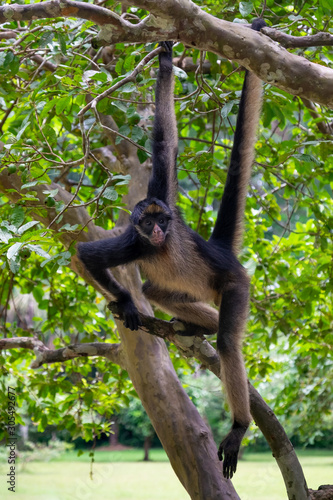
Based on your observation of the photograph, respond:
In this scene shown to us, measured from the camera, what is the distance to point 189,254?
314 cm

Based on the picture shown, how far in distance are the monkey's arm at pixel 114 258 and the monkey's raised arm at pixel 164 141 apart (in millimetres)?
284

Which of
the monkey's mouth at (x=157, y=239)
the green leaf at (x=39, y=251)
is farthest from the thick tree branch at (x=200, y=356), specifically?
the green leaf at (x=39, y=251)

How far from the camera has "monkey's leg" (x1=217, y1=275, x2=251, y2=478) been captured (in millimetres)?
2814

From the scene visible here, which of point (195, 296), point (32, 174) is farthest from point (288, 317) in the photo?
point (32, 174)

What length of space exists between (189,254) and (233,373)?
737 mm

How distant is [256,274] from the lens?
457cm

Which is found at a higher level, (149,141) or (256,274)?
(149,141)

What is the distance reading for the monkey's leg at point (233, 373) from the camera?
2814mm

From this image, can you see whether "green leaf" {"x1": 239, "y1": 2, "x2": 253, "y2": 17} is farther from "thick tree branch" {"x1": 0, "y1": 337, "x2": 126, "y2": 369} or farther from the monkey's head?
"thick tree branch" {"x1": 0, "y1": 337, "x2": 126, "y2": 369}

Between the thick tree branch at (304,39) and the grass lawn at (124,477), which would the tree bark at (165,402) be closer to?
the thick tree branch at (304,39)

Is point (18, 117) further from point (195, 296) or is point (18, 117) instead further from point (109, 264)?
point (195, 296)

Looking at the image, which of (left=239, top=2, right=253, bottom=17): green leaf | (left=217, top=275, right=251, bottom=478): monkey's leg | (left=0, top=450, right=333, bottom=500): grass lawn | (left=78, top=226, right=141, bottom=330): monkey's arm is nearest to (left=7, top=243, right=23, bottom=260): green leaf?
(left=78, top=226, right=141, bottom=330): monkey's arm

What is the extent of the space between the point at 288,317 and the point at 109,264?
2.18 meters

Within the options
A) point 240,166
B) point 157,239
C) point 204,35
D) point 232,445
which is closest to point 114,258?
point 157,239
